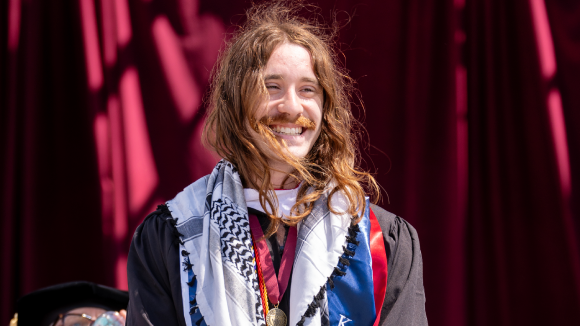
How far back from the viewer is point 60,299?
1.83m

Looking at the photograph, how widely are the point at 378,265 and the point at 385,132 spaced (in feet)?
3.02

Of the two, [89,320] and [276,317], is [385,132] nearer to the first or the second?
[276,317]

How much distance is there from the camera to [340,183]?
1413mm

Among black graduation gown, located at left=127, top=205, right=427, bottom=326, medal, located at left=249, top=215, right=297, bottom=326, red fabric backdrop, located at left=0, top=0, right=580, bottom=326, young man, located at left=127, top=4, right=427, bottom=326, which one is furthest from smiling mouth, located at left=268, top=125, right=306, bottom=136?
red fabric backdrop, located at left=0, top=0, right=580, bottom=326

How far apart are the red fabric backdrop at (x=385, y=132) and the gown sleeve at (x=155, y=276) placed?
81 centimetres

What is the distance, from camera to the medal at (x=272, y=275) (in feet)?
4.26

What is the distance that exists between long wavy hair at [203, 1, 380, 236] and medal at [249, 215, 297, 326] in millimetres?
57

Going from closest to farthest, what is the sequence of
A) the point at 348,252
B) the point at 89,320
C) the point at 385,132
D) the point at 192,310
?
the point at 192,310 → the point at 348,252 → the point at 89,320 → the point at 385,132

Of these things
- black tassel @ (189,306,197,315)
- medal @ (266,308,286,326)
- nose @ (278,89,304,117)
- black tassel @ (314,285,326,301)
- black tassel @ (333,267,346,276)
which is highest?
nose @ (278,89,304,117)

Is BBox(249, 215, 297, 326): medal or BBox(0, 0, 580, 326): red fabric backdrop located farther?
BBox(0, 0, 580, 326): red fabric backdrop

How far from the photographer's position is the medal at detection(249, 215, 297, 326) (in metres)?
1.30

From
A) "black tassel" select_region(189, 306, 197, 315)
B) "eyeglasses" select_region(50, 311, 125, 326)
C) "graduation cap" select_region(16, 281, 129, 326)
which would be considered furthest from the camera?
"graduation cap" select_region(16, 281, 129, 326)

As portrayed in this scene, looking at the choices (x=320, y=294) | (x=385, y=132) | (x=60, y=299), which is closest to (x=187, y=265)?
(x=320, y=294)

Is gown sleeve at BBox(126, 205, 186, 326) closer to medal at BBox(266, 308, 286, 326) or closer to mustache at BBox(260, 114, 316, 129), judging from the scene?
medal at BBox(266, 308, 286, 326)
